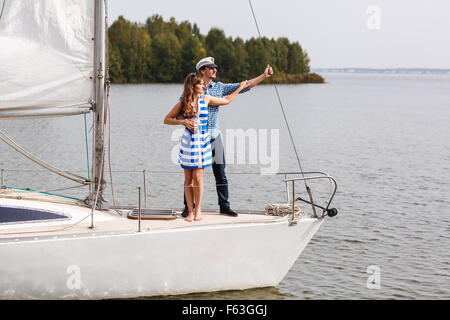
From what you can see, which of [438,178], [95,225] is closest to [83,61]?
[95,225]

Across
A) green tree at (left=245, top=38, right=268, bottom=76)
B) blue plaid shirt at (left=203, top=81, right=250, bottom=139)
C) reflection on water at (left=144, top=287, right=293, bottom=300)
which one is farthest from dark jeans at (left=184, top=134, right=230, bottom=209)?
green tree at (left=245, top=38, right=268, bottom=76)

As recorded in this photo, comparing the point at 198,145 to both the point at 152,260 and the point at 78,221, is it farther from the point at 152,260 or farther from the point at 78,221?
the point at 78,221

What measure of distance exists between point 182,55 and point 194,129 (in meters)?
112

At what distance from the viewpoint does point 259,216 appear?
9.02 meters

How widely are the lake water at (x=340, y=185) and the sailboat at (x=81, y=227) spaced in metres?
0.60

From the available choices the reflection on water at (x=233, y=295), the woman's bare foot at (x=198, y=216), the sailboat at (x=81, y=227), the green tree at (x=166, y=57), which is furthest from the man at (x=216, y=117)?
the green tree at (x=166, y=57)

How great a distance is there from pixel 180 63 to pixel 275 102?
56.7 meters

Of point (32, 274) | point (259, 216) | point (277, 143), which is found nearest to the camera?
point (32, 274)

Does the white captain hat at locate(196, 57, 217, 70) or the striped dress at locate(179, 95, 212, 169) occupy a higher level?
the white captain hat at locate(196, 57, 217, 70)

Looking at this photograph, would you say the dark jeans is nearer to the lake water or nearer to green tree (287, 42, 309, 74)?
the lake water

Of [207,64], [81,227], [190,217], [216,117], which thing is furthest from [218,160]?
[81,227]

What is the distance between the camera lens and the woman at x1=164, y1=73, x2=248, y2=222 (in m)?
8.13

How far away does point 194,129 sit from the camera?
8281mm

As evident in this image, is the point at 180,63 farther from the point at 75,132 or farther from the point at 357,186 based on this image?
the point at 357,186
